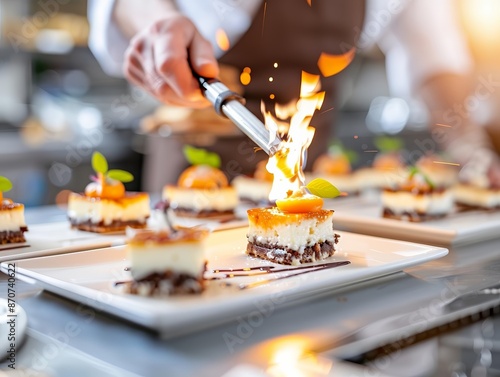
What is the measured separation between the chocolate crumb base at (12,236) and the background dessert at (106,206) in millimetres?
386

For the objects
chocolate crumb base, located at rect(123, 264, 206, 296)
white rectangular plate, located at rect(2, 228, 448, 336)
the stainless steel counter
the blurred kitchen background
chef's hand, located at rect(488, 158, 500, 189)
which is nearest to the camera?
the stainless steel counter

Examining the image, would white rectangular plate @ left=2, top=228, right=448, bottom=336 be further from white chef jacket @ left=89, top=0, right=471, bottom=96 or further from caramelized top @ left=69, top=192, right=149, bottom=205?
white chef jacket @ left=89, top=0, right=471, bottom=96

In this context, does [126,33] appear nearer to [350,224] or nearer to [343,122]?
[350,224]

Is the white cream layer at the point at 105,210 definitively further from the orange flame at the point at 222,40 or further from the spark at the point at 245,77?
the orange flame at the point at 222,40

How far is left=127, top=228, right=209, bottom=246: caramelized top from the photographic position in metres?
1.60

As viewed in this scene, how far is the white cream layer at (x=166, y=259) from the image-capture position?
1591 millimetres

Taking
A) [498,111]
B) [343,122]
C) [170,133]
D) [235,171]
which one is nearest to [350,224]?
[235,171]

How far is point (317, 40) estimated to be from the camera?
400 centimetres

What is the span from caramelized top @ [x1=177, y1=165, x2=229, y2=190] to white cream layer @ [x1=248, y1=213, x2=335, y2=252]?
1161 millimetres

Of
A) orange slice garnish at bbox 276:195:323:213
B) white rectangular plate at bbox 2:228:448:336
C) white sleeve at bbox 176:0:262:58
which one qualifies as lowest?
white rectangular plate at bbox 2:228:448:336

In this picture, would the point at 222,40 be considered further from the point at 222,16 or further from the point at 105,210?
the point at 105,210

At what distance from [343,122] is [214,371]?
7618 mm

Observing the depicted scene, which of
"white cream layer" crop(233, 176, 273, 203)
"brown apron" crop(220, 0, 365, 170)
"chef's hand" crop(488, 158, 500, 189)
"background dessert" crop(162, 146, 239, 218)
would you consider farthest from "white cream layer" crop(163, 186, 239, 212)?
"chef's hand" crop(488, 158, 500, 189)

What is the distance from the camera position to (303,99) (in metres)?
2.36
